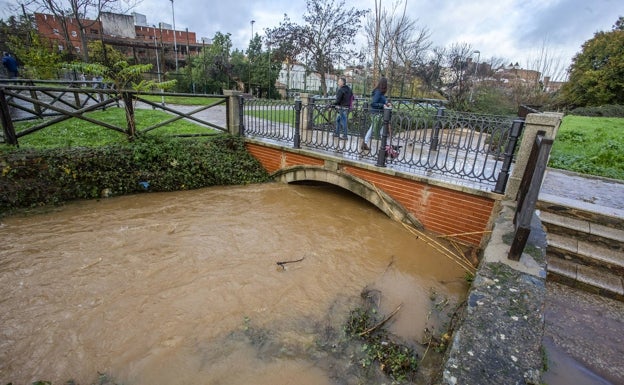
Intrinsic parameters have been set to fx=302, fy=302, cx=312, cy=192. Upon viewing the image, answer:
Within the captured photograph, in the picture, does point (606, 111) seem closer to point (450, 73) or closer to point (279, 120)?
point (450, 73)

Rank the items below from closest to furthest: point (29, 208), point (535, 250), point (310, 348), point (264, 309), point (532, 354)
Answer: point (532, 354) → point (310, 348) → point (535, 250) → point (264, 309) → point (29, 208)

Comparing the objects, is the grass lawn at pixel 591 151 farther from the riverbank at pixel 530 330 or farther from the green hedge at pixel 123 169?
the green hedge at pixel 123 169

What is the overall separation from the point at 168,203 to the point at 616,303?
291 inches

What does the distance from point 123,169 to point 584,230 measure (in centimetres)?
832

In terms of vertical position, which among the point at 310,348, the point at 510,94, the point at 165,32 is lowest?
the point at 310,348

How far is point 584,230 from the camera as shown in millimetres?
4184

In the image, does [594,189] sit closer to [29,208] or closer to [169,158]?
[169,158]

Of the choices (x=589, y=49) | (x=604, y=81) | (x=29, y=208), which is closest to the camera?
(x=29, y=208)

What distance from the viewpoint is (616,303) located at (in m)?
3.56

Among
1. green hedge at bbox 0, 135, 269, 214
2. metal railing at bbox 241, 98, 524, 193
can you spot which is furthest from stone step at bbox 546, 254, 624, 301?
green hedge at bbox 0, 135, 269, 214

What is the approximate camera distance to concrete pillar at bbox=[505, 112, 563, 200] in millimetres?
4281

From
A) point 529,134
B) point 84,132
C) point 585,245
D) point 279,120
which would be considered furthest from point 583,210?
point 84,132

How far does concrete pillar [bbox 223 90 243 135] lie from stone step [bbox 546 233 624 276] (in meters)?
7.45

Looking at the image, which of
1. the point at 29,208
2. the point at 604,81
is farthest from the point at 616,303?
the point at 604,81
